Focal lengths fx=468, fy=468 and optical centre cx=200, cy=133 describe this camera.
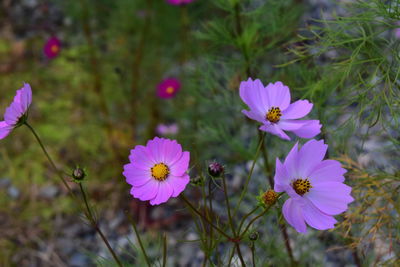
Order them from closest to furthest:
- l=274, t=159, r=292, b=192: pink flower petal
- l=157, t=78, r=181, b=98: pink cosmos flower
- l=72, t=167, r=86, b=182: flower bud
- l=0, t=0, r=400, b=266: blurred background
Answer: l=274, t=159, r=292, b=192: pink flower petal
l=72, t=167, r=86, b=182: flower bud
l=0, t=0, r=400, b=266: blurred background
l=157, t=78, r=181, b=98: pink cosmos flower

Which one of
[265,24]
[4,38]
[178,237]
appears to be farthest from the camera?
[4,38]

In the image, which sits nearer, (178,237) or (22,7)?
(178,237)

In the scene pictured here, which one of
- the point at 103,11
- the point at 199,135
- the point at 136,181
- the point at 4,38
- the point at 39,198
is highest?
the point at 103,11

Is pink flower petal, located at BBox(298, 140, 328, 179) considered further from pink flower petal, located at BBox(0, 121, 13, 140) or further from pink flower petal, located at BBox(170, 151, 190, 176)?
pink flower petal, located at BBox(0, 121, 13, 140)

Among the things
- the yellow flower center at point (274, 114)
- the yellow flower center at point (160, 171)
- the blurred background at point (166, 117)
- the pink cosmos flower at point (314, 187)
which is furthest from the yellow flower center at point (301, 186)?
the blurred background at point (166, 117)

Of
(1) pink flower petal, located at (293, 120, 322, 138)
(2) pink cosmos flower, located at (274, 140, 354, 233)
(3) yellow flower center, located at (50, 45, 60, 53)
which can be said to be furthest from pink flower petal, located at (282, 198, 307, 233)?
(3) yellow flower center, located at (50, 45, 60, 53)

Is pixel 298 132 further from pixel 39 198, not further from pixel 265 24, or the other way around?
pixel 39 198

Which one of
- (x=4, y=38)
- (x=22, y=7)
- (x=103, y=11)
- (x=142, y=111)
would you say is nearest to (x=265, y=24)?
(x=142, y=111)

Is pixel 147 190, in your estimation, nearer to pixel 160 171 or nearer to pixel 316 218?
pixel 160 171
